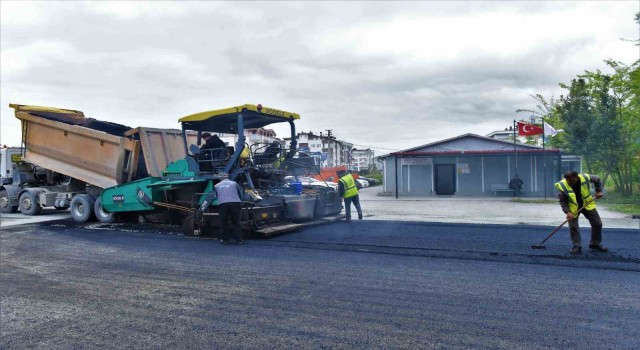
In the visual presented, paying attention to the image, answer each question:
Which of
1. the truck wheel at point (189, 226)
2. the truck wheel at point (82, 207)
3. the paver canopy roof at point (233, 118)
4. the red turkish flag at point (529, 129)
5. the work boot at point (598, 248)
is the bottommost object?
the work boot at point (598, 248)

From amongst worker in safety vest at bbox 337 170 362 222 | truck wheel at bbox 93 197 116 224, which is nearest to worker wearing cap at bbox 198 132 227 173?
worker in safety vest at bbox 337 170 362 222

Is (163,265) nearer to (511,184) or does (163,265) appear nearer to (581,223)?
(581,223)

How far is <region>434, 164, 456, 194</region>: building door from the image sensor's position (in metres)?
25.2

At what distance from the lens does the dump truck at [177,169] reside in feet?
31.3

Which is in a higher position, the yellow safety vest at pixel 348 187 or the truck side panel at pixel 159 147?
the truck side panel at pixel 159 147

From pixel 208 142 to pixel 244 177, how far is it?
1.06m

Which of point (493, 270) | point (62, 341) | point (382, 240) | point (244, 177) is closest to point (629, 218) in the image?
point (382, 240)

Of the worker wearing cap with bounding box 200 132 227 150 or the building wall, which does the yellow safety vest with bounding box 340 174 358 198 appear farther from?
the building wall

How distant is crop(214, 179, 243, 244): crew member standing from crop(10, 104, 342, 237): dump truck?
279 mm

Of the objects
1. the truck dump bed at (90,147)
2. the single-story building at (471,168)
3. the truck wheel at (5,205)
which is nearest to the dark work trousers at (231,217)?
the truck dump bed at (90,147)

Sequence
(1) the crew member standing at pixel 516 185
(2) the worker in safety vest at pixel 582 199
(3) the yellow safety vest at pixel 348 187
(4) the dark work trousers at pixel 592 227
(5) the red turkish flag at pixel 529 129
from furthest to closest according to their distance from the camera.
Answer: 1. (5) the red turkish flag at pixel 529 129
2. (1) the crew member standing at pixel 516 185
3. (3) the yellow safety vest at pixel 348 187
4. (2) the worker in safety vest at pixel 582 199
5. (4) the dark work trousers at pixel 592 227

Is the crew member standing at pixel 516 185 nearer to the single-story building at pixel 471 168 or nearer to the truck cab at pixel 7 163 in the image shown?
the single-story building at pixel 471 168

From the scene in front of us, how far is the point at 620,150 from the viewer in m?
21.1

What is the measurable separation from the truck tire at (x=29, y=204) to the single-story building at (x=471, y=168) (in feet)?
50.0
